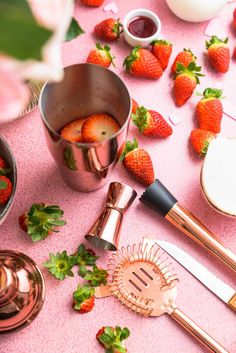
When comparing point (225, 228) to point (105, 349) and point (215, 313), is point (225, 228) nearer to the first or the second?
point (215, 313)

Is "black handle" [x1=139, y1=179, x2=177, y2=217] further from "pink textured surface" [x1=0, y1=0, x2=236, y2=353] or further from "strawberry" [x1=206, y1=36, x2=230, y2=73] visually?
"strawberry" [x1=206, y1=36, x2=230, y2=73]

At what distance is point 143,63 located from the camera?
36.4 inches

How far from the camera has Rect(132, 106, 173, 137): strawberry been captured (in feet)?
2.89

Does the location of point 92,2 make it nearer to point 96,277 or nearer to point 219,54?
point 219,54

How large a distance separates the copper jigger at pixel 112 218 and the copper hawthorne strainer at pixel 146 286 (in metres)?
0.03

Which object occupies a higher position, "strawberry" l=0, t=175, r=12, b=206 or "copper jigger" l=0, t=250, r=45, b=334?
"strawberry" l=0, t=175, r=12, b=206

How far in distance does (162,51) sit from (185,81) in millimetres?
79

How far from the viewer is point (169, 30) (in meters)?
1.01

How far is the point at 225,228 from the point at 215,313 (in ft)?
0.47

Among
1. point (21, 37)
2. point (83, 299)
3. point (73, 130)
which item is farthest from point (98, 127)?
point (21, 37)

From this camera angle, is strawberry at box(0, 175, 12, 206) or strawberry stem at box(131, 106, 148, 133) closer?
strawberry at box(0, 175, 12, 206)

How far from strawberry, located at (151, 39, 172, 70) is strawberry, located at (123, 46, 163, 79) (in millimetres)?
17

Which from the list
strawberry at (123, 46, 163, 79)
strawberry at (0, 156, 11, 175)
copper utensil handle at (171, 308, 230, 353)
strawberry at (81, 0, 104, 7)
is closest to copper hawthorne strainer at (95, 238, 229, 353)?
copper utensil handle at (171, 308, 230, 353)

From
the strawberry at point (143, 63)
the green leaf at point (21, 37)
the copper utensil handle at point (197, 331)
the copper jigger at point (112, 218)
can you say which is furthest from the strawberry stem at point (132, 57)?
the green leaf at point (21, 37)
